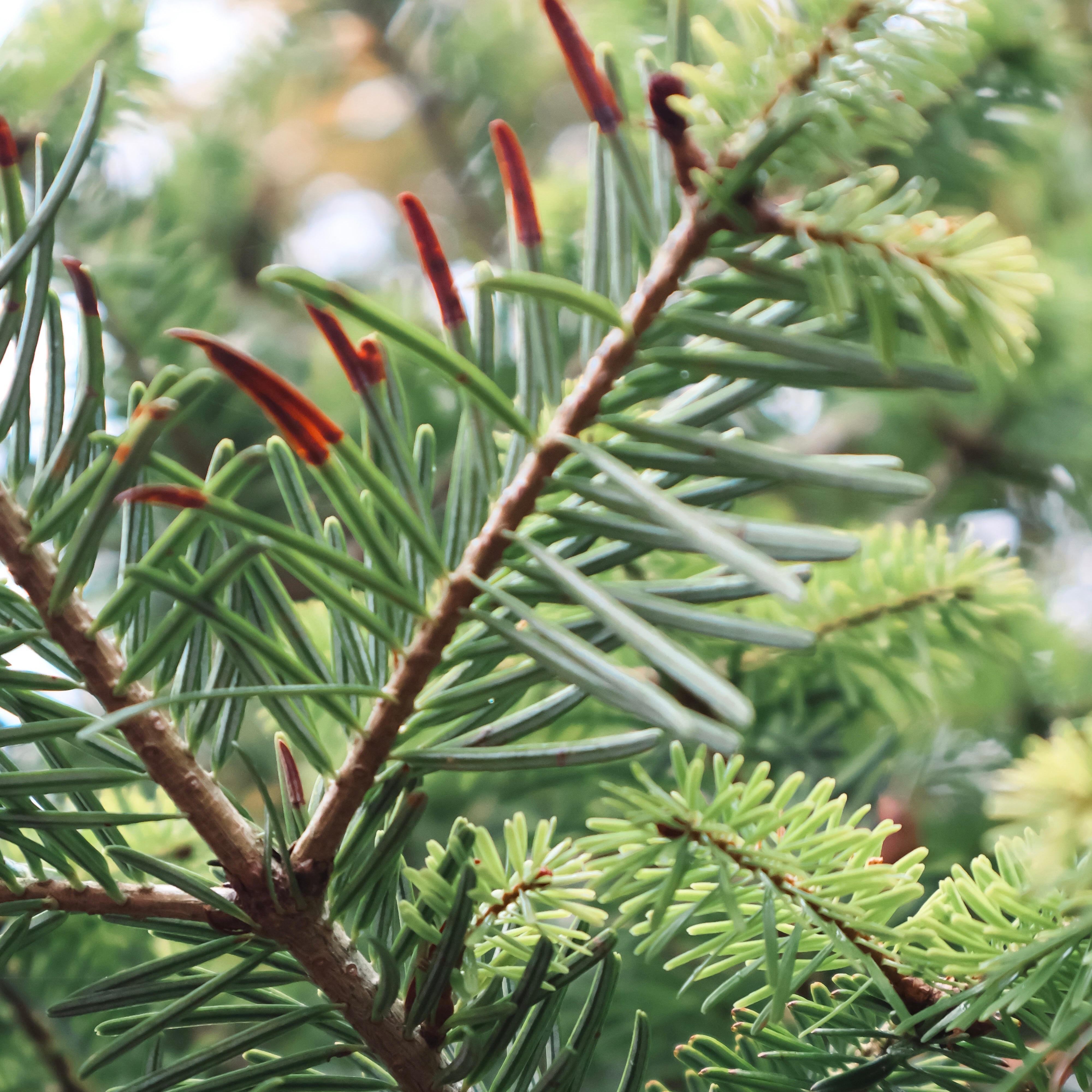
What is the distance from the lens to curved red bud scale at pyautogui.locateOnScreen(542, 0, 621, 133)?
0.15 meters

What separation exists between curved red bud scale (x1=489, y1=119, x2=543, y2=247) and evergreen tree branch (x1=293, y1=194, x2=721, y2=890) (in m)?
0.02

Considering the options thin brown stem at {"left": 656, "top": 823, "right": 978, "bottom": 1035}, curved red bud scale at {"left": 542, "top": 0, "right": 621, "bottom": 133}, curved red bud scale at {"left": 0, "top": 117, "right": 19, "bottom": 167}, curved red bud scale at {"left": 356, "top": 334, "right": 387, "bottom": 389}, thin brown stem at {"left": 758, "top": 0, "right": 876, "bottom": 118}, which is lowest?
thin brown stem at {"left": 656, "top": 823, "right": 978, "bottom": 1035}

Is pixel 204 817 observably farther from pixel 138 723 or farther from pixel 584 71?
pixel 584 71

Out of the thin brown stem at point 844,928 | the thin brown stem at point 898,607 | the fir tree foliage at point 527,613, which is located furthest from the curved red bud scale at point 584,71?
the thin brown stem at point 898,607

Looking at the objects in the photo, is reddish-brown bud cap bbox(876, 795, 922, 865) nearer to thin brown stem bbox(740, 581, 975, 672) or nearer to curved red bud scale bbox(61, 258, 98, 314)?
thin brown stem bbox(740, 581, 975, 672)

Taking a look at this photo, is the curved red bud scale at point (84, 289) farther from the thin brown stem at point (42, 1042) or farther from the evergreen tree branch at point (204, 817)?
the thin brown stem at point (42, 1042)

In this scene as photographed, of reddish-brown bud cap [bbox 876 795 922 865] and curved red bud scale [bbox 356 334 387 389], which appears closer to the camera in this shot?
curved red bud scale [bbox 356 334 387 389]

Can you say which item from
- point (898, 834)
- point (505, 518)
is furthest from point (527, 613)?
point (898, 834)

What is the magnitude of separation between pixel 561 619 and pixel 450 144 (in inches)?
32.3

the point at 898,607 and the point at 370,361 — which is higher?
the point at 370,361

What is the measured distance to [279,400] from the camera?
14cm

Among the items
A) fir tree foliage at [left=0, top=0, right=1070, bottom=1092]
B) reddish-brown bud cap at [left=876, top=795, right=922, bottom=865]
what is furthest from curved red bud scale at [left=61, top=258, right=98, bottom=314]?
reddish-brown bud cap at [left=876, top=795, right=922, bottom=865]

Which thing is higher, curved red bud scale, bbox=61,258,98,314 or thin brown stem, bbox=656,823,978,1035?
curved red bud scale, bbox=61,258,98,314

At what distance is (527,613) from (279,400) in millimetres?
50
